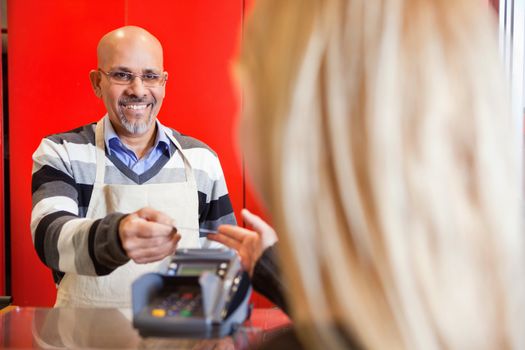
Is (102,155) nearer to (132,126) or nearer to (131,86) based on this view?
(132,126)

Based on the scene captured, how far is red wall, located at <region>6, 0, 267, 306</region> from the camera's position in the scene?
2486 mm

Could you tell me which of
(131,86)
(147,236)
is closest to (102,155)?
(131,86)

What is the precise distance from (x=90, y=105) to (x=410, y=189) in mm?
2247

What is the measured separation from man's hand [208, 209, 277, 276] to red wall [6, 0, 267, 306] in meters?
1.41

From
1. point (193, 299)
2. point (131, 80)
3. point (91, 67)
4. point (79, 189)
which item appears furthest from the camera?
point (91, 67)

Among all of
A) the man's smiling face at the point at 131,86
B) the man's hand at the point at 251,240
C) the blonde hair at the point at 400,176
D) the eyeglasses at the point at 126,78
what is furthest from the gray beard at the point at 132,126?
the blonde hair at the point at 400,176

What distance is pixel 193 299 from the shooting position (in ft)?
3.04

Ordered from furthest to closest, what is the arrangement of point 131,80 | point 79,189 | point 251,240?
point 131,80, point 79,189, point 251,240

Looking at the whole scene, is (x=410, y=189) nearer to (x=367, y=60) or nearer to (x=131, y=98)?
(x=367, y=60)

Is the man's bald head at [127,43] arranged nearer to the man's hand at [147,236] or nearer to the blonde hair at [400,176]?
the man's hand at [147,236]

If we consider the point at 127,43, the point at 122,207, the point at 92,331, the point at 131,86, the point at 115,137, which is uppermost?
the point at 127,43

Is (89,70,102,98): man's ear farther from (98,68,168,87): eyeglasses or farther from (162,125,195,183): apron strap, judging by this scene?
(162,125,195,183): apron strap

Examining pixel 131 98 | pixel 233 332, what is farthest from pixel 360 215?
pixel 131 98

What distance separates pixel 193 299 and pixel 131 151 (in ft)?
3.31
